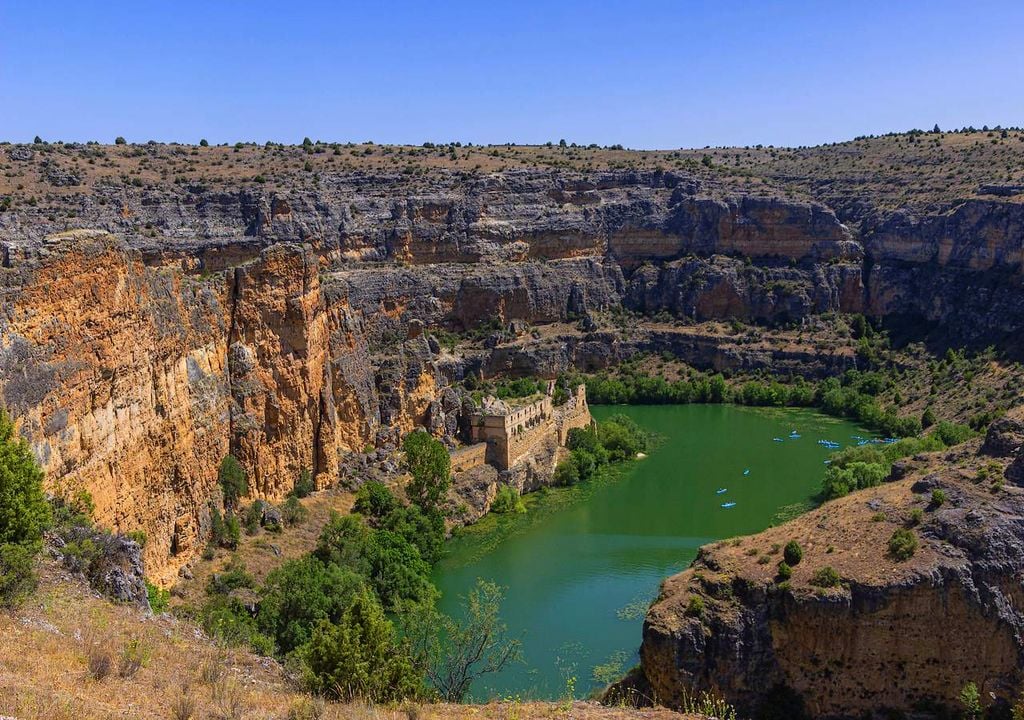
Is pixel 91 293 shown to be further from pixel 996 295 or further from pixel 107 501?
pixel 996 295

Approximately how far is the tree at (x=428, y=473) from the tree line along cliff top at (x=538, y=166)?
3422 cm

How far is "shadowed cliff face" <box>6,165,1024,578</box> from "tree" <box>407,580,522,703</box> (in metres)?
8.78

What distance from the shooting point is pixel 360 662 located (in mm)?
17297

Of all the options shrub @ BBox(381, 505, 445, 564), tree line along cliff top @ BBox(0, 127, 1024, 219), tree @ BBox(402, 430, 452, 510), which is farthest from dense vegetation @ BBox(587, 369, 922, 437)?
shrub @ BBox(381, 505, 445, 564)

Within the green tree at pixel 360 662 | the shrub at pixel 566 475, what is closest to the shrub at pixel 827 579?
the green tree at pixel 360 662

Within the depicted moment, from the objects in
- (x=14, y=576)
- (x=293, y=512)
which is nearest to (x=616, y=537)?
(x=293, y=512)

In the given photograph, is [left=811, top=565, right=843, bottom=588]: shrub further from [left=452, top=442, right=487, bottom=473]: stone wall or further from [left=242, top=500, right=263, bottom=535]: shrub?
[left=452, top=442, right=487, bottom=473]: stone wall

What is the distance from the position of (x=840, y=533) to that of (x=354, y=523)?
761 inches

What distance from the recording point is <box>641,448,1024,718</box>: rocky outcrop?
23.6 metres

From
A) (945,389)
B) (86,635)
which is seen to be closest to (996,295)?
(945,389)

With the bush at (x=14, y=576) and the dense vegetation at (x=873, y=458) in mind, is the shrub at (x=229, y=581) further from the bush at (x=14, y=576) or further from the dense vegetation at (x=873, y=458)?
the dense vegetation at (x=873, y=458)

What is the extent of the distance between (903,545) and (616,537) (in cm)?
2028

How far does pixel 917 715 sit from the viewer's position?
76.7 feet

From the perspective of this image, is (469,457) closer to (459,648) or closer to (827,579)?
(459,648)
